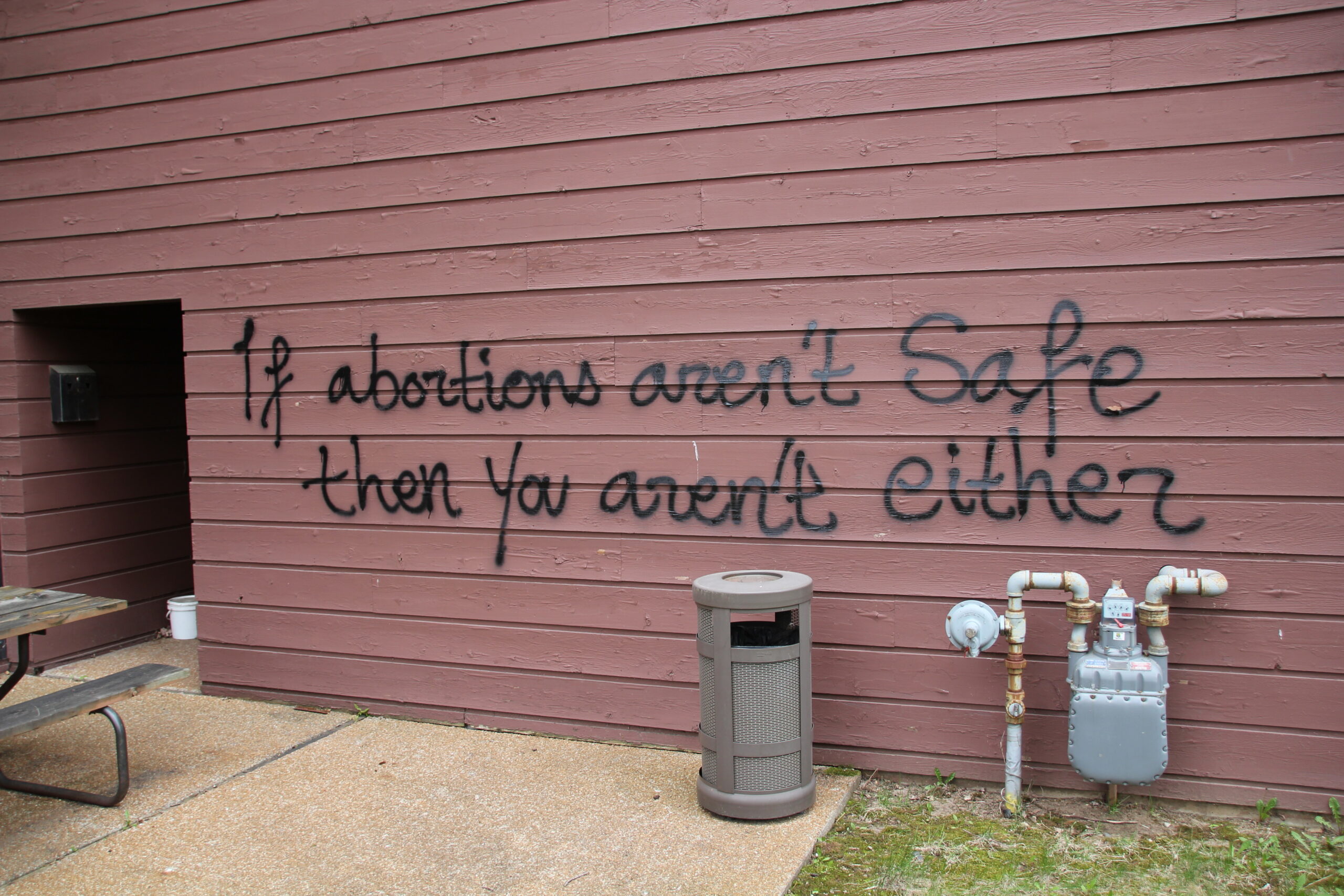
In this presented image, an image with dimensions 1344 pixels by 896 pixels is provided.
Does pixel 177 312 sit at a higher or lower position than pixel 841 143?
lower

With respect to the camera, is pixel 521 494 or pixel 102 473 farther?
pixel 102 473

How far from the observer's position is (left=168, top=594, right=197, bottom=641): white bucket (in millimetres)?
5969

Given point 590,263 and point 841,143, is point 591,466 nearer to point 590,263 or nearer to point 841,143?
point 590,263

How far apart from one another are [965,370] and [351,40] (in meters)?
3.35

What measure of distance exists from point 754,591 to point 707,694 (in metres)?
0.46

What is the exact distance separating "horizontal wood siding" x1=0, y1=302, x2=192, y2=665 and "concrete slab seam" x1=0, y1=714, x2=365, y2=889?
87.2 inches

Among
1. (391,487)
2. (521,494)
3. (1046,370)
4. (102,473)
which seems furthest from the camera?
(102,473)

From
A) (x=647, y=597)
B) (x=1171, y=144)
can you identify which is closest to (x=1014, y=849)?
(x=647, y=597)

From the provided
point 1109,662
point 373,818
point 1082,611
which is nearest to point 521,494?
point 373,818

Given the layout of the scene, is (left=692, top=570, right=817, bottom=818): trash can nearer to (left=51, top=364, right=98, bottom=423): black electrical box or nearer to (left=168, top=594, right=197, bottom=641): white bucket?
(left=168, top=594, right=197, bottom=641): white bucket

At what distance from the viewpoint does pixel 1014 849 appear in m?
3.39

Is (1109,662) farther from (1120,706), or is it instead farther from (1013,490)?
(1013,490)

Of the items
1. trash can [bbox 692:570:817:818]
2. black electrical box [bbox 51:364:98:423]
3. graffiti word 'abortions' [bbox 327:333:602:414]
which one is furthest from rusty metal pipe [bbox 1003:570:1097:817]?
black electrical box [bbox 51:364:98:423]

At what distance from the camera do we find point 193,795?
3.88 metres
